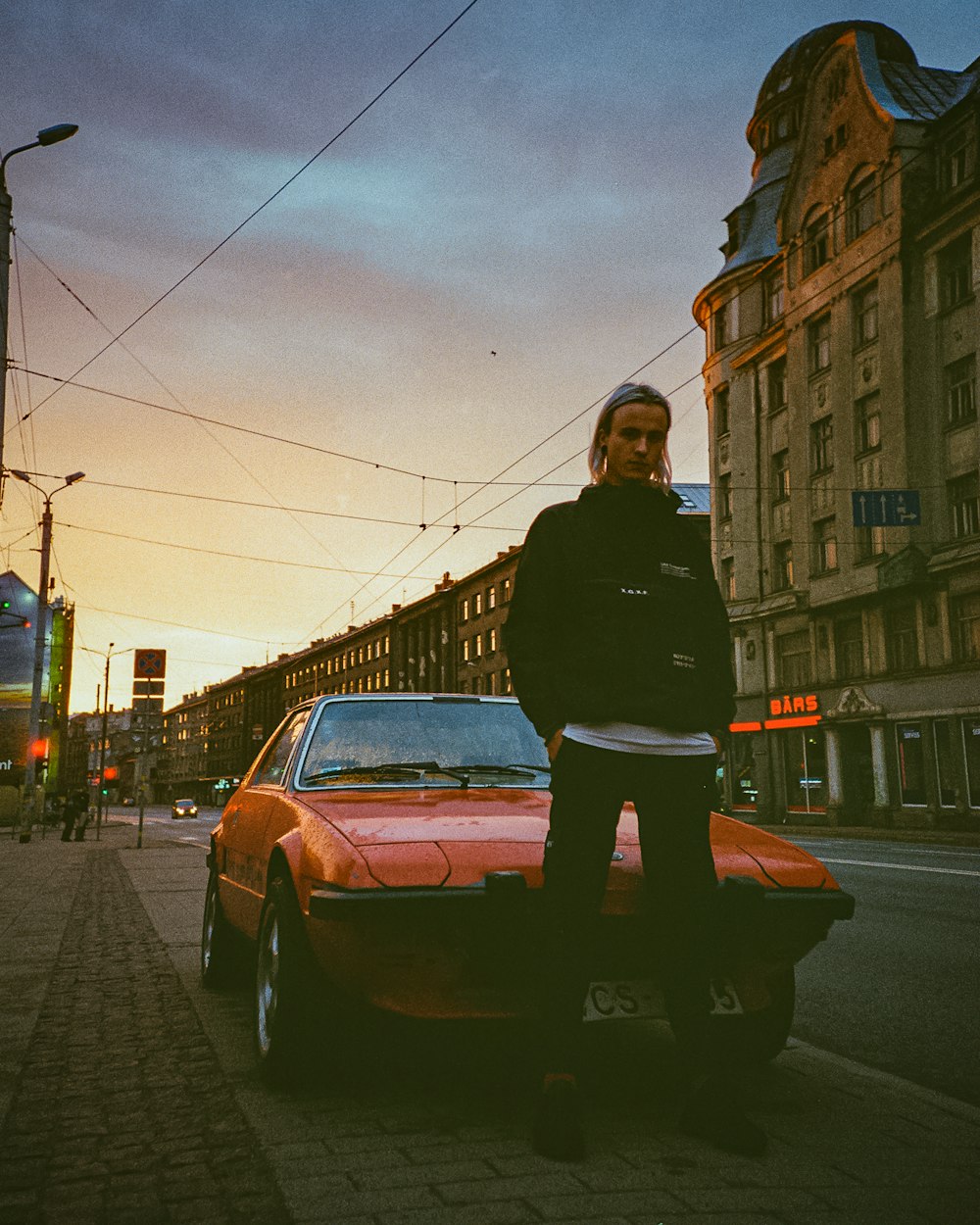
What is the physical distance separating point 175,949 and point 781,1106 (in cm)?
499

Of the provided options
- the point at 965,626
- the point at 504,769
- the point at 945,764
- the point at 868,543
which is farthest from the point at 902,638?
the point at 504,769

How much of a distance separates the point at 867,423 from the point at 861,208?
6.56 metres

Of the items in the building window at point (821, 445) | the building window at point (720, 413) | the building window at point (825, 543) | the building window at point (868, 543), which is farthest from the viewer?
the building window at point (720, 413)

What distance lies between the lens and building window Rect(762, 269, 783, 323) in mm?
40000

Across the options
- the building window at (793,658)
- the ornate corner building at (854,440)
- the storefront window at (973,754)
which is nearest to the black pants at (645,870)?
the ornate corner building at (854,440)

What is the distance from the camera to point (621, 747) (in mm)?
3279

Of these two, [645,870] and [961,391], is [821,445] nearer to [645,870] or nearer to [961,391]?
[961,391]

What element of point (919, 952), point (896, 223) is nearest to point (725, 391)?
point (896, 223)

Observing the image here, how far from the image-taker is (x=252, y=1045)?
4559mm

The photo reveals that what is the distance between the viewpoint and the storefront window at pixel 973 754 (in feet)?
93.4

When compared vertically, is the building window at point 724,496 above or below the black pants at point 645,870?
above

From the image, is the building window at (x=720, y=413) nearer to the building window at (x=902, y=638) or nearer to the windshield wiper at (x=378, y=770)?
the building window at (x=902, y=638)

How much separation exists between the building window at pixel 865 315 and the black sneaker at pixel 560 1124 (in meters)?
33.3

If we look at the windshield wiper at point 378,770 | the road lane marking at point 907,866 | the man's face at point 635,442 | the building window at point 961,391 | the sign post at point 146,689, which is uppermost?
the building window at point 961,391
